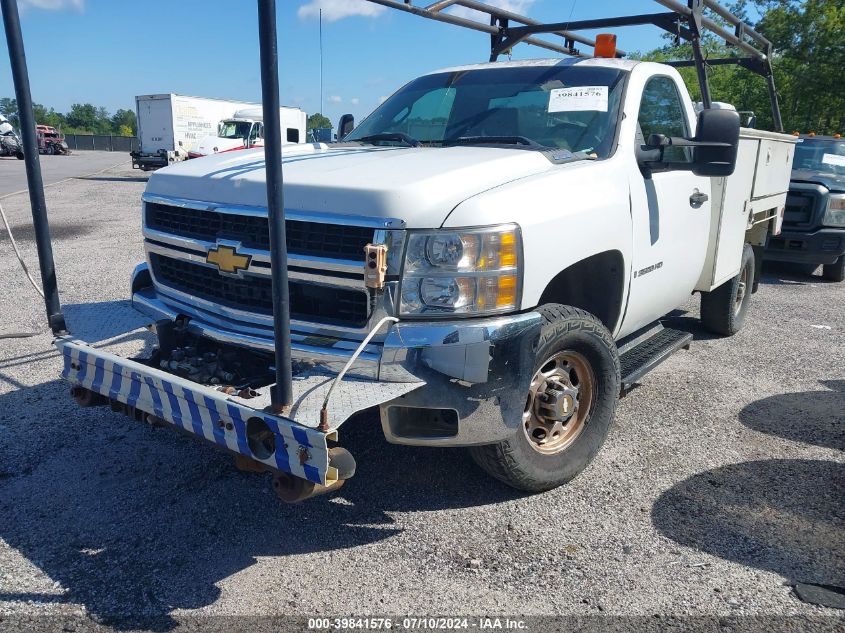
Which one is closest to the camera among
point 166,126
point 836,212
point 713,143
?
point 713,143

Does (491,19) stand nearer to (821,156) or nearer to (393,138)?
A: (393,138)

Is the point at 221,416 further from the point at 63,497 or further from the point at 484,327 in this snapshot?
the point at 63,497

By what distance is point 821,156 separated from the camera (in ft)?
34.4

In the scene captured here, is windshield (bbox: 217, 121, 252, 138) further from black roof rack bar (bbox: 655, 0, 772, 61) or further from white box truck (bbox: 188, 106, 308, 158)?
black roof rack bar (bbox: 655, 0, 772, 61)

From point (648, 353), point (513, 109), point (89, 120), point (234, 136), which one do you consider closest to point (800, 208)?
point (648, 353)

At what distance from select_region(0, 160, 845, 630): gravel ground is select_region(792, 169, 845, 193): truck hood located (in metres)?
5.65

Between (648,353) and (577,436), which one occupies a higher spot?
(648,353)

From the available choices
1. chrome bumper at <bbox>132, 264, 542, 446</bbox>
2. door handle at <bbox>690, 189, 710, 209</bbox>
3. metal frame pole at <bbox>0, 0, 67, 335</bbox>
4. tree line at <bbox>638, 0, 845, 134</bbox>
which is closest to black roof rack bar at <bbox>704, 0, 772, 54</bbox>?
door handle at <bbox>690, 189, 710, 209</bbox>

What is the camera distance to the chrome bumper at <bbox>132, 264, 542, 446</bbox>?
9.42 ft

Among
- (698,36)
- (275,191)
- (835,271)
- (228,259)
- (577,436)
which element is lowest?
(835,271)

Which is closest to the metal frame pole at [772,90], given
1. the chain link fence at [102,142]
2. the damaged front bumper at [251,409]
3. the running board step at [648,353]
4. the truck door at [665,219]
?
the truck door at [665,219]

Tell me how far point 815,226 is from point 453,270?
8.33 metres

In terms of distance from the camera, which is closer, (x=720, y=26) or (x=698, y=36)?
(x=698, y=36)

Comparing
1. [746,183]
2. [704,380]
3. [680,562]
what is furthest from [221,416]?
[746,183]
